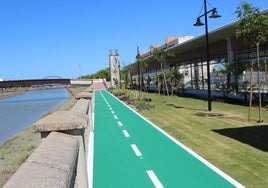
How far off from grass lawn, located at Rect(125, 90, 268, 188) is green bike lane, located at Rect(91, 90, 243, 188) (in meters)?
0.36

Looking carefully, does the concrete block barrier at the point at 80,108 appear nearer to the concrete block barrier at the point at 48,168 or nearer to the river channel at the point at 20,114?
the concrete block barrier at the point at 48,168

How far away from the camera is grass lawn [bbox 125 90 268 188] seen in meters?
9.16

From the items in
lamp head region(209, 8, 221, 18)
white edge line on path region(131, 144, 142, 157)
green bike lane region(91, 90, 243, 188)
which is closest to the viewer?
green bike lane region(91, 90, 243, 188)

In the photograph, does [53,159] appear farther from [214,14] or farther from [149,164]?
[214,14]

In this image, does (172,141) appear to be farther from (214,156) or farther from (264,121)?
(264,121)

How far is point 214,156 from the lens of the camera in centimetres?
1091

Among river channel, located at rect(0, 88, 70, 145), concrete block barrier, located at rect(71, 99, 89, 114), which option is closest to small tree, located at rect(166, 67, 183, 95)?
river channel, located at rect(0, 88, 70, 145)

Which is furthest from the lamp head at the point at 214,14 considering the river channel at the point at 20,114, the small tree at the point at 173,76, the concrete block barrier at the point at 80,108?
the small tree at the point at 173,76

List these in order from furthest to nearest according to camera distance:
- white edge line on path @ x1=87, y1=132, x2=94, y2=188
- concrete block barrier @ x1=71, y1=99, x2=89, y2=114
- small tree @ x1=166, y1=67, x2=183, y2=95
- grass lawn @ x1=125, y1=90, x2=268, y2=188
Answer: small tree @ x1=166, y1=67, x2=183, y2=95
grass lawn @ x1=125, y1=90, x2=268, y2=188
white edge line on path @ x1=87, y1=132, x2=94, y2=188
concrete block barrier @ x1=71, y1=99, x2=89, y2=114

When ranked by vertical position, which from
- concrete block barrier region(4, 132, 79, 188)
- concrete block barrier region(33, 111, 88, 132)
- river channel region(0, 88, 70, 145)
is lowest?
river channel region(0, 88, 70, 145)

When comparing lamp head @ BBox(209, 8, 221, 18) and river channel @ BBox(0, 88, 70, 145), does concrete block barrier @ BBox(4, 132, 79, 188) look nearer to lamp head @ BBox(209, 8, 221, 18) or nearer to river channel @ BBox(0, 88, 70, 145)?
lamp head @ BBox(209, 8, 221, 18)

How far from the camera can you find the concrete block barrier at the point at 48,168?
240 cm

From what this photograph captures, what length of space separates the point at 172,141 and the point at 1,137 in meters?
18.9

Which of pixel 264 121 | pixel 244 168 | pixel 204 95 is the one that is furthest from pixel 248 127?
pixel 204 95
